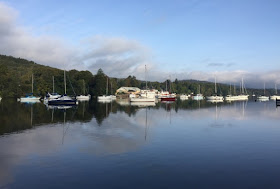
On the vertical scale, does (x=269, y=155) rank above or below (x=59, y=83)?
below

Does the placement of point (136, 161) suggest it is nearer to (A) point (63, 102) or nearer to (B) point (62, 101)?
(B) point (62, 101)

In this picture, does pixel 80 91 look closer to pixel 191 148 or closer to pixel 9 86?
pixel 9 86

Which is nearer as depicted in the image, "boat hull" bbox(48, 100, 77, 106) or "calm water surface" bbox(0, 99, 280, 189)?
"calm water surface" bbox(0, 99, 280, 189)

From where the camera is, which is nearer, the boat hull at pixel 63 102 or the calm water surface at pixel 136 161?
the calm water surface at pixel 136 161

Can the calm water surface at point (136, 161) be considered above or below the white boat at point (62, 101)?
below

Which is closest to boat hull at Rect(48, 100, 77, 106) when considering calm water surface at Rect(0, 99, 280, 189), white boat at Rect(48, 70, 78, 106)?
white boat at Rect(48, 70, 78, 106)

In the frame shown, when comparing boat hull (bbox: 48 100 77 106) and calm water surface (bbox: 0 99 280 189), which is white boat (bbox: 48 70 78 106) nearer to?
boat hull (bbox: 48 100 77 106)

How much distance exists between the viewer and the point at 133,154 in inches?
723

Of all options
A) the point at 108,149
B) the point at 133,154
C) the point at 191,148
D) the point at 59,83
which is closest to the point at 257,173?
the point at 191,148

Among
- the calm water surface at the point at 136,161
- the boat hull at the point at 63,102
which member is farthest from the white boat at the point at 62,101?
the calm water surface at the point at 136,161

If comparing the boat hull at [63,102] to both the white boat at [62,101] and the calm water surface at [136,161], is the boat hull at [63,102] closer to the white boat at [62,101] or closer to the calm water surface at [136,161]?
the white boat at [62,101]

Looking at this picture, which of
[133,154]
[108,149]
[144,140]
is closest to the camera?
[133,154]

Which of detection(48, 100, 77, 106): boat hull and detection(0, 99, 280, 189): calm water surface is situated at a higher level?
detection(48, 100, 77, 106): boat hull

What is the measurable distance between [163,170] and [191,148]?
271 inches
